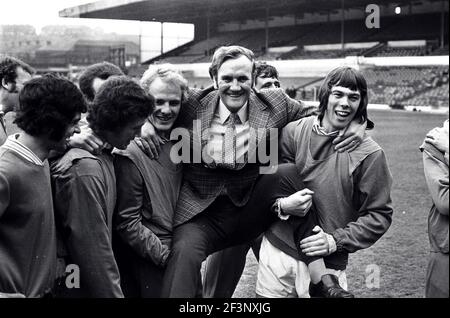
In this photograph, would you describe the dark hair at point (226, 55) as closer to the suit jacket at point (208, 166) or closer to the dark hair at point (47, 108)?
the suit jacket at point (208, 166)

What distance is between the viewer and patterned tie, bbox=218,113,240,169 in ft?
8.72

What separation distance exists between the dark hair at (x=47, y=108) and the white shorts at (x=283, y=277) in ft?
3.79

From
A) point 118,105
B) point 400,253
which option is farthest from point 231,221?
point 400,253

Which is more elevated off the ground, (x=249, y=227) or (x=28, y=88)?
(x=28, y=88)

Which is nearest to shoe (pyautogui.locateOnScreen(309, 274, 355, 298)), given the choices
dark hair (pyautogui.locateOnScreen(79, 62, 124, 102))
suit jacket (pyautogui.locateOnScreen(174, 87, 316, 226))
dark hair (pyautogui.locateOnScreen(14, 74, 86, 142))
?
suit jacket (pyautogui.locateOnScreen(174, 87, 316, 226))

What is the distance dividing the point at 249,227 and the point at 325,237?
1.21 feet

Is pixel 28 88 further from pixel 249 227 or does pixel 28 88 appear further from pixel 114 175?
pixel 249 227

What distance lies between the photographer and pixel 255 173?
2.69m

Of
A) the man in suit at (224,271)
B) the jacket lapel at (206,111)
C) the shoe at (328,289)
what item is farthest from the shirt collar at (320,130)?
the man in suit at (224,271)

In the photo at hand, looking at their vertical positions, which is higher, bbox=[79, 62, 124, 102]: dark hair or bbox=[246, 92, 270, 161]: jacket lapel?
bbox=[79, 62, 124, 102]: dark hair

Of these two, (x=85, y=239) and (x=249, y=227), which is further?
(x=249, y=227)

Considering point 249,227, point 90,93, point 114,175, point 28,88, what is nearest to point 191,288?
point 249,227

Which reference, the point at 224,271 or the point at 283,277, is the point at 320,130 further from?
the point at 224,271

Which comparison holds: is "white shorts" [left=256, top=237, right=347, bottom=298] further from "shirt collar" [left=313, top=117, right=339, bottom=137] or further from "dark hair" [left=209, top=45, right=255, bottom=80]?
"dark hair" [left=209, top=45, right=255, bottom=80]
